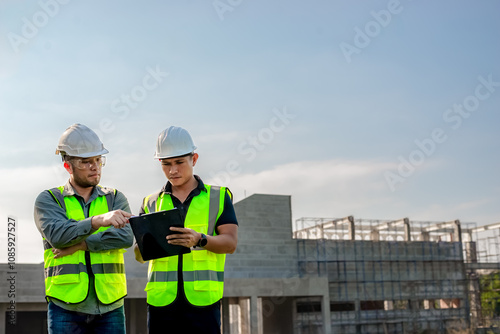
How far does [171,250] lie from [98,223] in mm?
413

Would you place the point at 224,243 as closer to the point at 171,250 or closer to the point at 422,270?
the point at 171,250

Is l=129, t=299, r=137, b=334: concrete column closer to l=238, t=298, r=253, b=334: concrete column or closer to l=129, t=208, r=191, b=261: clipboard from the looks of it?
l=238, t=298, r=253, b=334: concrete column

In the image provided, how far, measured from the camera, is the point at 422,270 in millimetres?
34438

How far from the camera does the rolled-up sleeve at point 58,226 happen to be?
298cm

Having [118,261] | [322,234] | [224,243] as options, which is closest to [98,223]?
[118,261]

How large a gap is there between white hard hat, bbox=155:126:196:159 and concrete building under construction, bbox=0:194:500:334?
2367 centimetres

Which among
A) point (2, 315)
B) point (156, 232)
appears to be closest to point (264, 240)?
point (2, 315)

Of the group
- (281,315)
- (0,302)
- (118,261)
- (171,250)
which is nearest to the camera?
(171,250)

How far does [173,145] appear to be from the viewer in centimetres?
315

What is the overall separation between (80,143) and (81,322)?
0.94 metres

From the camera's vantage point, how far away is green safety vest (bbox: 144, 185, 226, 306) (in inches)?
118

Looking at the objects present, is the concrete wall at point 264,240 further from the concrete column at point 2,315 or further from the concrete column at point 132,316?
the concrete column at point 2,315

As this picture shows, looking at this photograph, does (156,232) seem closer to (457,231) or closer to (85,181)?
(85,181)

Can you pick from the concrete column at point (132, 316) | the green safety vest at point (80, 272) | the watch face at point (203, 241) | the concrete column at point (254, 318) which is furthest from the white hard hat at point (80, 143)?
the concrete column at point (132, 316)
